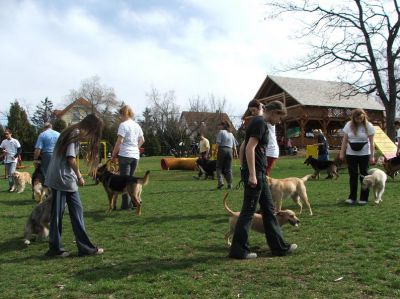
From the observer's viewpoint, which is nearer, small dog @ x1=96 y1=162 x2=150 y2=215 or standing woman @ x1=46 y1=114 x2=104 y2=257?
standing woman @ x1=46 y1=114 x2=104 y2=257

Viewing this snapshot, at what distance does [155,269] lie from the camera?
4418 millimetres

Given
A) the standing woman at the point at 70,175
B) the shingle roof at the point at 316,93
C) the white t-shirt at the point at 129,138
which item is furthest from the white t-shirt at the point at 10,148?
the shingle roof at the point at 316,93

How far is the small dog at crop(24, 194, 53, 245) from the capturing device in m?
5.80

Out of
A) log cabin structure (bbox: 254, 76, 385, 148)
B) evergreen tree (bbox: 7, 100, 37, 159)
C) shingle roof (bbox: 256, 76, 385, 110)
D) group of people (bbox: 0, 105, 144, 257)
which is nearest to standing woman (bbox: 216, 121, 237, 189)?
group of people (bbox: 0, 105, 144, 257)

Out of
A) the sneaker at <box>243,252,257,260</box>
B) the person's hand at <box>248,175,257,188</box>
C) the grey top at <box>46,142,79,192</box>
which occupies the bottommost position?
the sneaker at <box>243,252,257,260</box>

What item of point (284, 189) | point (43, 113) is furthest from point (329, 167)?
point (43, 113)

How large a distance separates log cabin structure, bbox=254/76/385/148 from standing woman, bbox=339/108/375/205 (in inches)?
1105

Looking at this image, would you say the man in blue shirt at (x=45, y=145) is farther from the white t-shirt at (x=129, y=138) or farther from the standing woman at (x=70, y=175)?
the standing woman at (x=70, y=175)

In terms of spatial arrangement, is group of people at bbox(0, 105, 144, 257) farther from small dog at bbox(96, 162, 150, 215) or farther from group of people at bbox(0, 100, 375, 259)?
small dog at bbox(96, 162, 150, 215)

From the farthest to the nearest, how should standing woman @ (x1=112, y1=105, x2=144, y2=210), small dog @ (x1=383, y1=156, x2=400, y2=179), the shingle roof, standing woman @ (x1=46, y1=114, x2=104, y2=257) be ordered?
1. the shingle roof
2. small dog @ (x1=383, y1=156, x2=400, y2=179)
3. standing woman @ (x1=112, y1=105, x2=144, y2=210)
4. standing woman @ (x1=46, y1=114, x2=104, y2=257)

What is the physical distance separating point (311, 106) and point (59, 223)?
3390 cm

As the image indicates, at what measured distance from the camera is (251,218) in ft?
15.2

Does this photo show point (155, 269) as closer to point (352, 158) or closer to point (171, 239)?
point (171, 239)

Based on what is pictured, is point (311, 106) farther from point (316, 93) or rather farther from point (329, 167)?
point (329, 167)
